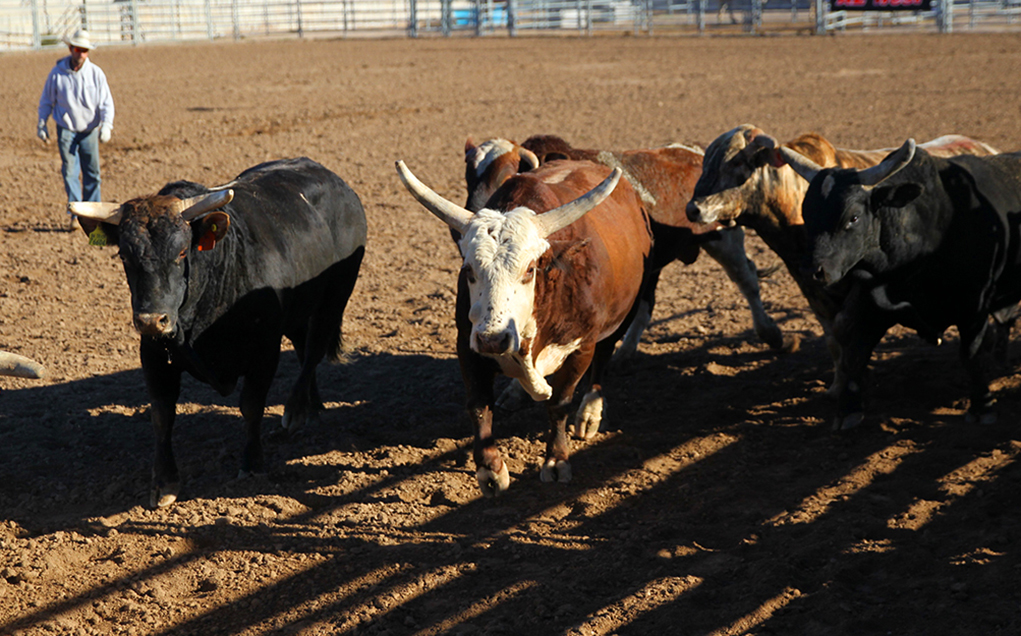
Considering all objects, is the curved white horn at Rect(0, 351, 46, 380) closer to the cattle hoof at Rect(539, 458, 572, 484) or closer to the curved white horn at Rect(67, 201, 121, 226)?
the curved white horn at Rect(67, 201, 121, 226)

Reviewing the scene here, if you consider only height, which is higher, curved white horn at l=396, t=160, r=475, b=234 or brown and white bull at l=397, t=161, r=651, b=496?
curved white horn at l=396, t=160, r=475, b=234

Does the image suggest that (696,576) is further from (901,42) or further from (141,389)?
(901,42)

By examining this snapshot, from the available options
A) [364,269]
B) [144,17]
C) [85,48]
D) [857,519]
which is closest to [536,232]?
[857,519]

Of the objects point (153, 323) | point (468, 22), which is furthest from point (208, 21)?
point (153, 323)

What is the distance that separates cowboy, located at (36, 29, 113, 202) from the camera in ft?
32.3

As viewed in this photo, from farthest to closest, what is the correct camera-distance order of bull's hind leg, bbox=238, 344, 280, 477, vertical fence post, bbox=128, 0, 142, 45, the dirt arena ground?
vertical fence post, bbox=128, 0, 142, 45 → bull's hind leg, bbox=238, 344, 280, 477 → the dirt arena ground

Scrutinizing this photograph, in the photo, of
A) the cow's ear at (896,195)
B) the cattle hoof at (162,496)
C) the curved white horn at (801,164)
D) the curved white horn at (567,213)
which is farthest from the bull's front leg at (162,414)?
the cow's ear at (896,195)

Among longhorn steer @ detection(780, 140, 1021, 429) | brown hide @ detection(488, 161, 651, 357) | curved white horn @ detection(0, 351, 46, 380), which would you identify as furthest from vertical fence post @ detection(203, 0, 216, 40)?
curved white horn @ detection(0, 351, 46, 380)

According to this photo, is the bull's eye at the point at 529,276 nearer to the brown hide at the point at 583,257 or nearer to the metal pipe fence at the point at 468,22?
the brown hide at the point at 583,257

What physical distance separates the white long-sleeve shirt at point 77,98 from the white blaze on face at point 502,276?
23.4ft

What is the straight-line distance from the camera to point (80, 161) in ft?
33.9

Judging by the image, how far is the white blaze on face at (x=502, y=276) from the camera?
4047 mm

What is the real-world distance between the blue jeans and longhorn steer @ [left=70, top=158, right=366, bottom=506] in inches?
201

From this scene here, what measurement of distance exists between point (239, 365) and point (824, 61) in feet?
69.9
